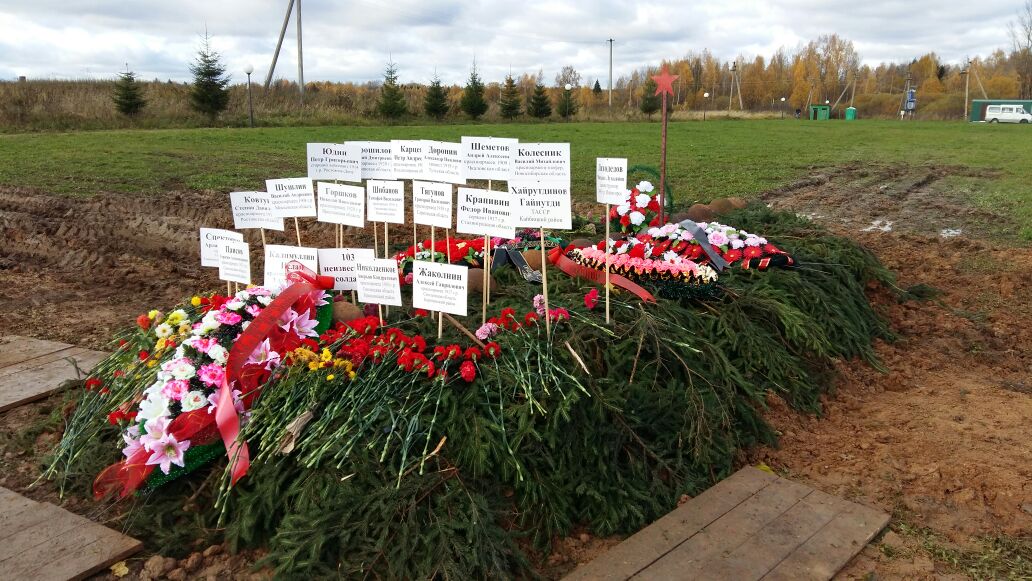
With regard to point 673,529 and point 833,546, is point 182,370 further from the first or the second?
point 833,546

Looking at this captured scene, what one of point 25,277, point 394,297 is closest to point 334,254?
point 394,297

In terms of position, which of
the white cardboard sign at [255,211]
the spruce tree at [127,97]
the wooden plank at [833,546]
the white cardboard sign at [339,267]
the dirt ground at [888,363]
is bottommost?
the wooden plank at [833,546]

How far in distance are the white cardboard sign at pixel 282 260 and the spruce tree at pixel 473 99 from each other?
91.7 ft

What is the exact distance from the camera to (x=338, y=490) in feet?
8.17

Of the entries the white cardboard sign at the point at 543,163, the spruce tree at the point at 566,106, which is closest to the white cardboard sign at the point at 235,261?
the white cardboard sign at the point at 543,163

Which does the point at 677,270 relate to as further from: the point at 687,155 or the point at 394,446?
the point at 687,155

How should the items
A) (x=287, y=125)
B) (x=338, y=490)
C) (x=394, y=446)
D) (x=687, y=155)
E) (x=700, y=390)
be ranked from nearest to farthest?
1. (x=338, y=490)
2. (x=394, y=446)
3. (x=700, y=390)
4. (x=687, y=155)
5. (x=287, y=125)

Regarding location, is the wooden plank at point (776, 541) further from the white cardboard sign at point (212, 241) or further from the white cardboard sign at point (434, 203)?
the white cardboard sign at point (212, 241)

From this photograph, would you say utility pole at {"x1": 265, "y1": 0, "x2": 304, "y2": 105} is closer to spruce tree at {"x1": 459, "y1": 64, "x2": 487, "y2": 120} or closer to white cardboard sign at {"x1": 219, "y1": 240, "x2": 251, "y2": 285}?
spruce tree at {"x1": 459, "y1": 64, "x2": 487, "y2": 120}

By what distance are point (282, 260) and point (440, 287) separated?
0.99 metres

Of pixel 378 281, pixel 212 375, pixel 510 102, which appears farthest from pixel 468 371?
pixel 510 102

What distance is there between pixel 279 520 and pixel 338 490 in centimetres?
29

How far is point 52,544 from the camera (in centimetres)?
259

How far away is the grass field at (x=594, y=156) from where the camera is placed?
10.0m
